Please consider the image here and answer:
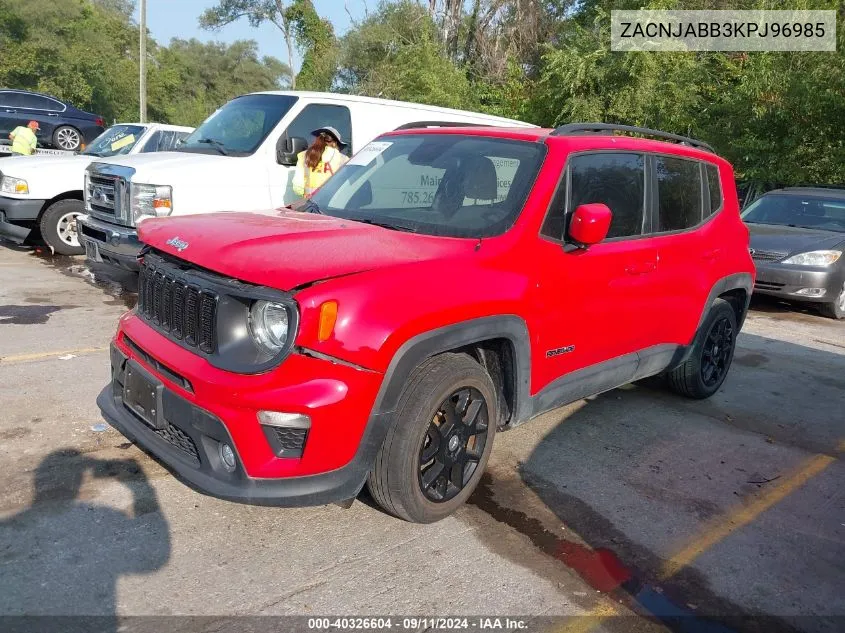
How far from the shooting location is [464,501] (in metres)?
3.51

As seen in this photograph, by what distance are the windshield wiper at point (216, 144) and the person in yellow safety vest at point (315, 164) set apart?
827 millimetres

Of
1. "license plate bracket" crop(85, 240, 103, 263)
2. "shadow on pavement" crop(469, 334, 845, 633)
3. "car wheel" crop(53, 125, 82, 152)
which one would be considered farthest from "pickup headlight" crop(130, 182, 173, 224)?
"car wheel" crop(53, 125, 82, 152)

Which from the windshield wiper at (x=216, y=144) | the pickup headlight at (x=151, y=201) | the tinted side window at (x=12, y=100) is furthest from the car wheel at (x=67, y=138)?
the pickup headlight at (x=151, y=201)

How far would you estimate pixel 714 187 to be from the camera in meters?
5.10

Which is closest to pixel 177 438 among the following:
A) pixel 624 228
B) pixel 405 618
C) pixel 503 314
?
pixel 405 618

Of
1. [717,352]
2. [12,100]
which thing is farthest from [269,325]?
[12,100]

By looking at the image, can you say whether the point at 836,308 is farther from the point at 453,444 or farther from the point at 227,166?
the point at 453,444

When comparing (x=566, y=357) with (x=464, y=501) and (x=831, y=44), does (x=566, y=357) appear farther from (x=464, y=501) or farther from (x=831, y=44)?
(x=831, y=44)

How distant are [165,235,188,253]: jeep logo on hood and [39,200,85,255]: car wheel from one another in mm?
6734

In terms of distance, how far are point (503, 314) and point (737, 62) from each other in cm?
1976

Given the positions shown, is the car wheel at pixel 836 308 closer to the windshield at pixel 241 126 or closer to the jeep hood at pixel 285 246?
the windshield at pixel 241 126

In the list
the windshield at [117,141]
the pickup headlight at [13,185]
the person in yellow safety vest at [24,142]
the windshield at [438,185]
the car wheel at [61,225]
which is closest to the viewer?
the windshield at [438,185]

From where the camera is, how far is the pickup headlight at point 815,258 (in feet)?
28.2

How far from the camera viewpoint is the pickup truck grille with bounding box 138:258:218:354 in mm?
2984
